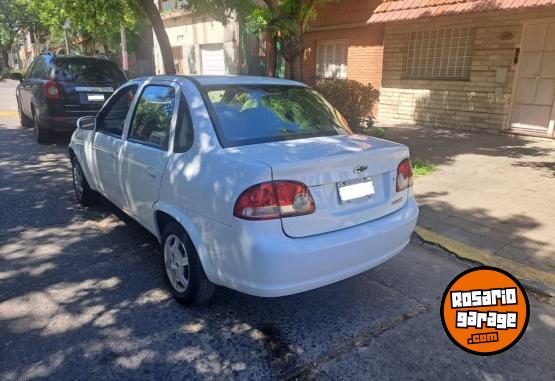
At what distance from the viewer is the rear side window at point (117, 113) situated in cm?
412

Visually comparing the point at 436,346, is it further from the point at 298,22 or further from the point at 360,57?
the point at 360,57

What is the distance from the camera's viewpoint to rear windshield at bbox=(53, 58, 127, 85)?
8.39 meters

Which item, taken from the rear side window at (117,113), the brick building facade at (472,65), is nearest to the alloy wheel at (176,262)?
the rear side window at (117,113)

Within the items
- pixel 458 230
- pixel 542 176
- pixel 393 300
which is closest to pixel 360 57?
pixel 542 176

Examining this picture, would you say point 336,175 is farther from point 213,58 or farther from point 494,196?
point 213,58

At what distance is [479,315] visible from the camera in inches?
100.0

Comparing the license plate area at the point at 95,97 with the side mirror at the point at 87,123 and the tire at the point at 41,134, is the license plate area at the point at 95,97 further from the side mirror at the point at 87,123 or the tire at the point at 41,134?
the side mirror at the point at 87,123

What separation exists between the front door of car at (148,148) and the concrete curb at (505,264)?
276 cm

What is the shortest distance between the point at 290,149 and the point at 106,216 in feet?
10.2

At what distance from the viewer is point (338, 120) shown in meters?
3.72

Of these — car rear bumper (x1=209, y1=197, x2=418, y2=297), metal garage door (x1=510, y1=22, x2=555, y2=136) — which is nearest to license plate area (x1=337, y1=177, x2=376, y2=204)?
car rear bumper (x1=209, y1=197, x2=418, y2=297)

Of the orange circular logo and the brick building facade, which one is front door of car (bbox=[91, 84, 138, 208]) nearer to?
the orange circular logo

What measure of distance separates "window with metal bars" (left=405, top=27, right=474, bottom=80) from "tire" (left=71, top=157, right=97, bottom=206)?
9.03m

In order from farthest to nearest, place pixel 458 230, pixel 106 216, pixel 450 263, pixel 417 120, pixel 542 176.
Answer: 1. pixel 417 120
2. pixel 542 176
3. pixel 106 216
4. pixel 458 230
5. pixel 450 263
